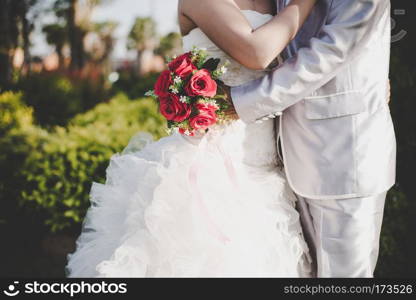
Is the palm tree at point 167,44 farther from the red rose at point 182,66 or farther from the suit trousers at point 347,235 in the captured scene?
the suit trousers at point 347,235

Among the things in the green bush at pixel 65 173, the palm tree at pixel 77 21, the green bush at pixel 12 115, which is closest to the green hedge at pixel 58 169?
the green bush at pixel 65 173

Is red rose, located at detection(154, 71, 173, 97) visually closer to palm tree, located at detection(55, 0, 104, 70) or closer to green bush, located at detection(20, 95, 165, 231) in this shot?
green bush, located at detection(20, 95, 165, 231)

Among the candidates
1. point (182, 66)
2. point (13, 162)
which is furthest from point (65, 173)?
point (182, 66)

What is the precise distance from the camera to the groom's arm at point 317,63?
1.83 meters

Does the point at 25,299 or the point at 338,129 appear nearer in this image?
the point at 338,129

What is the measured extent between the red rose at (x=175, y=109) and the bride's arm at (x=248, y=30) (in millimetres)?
339

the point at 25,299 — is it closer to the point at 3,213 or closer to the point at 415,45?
the point at 3,213

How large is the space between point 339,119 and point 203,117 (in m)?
0.66

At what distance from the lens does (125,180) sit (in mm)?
2516

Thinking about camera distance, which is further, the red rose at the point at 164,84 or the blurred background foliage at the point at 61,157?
the blurred background foliage at the point at 61,157

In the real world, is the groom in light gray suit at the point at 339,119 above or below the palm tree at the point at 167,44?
below

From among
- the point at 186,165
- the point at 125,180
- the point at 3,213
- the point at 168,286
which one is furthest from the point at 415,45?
the point at 3,213

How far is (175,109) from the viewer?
1.92 metres

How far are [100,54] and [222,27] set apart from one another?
2813cm
